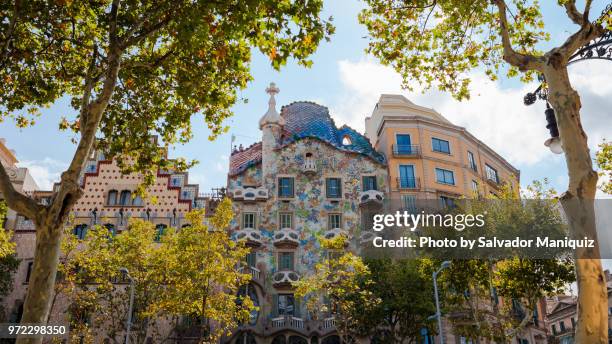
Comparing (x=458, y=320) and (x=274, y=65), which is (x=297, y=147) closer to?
(x=458, y=320)

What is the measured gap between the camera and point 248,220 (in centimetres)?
3619

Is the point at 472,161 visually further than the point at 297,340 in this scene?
Yes

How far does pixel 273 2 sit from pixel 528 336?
3540 cm

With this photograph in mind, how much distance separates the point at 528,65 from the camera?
402 inches

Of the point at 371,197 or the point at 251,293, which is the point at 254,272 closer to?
the point at 251,293

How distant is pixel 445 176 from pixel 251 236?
1463 centimetres

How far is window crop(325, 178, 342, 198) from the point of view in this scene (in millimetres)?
37531

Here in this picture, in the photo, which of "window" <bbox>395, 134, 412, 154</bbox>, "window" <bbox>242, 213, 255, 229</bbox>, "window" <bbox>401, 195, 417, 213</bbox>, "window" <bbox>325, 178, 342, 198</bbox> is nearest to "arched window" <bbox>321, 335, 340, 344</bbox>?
"window" <bbox>242, 213, 255, 229</bbox>

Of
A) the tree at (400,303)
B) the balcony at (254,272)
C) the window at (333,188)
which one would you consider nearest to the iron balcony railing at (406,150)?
the window at (333,188)

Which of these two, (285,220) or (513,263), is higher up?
(285,220)

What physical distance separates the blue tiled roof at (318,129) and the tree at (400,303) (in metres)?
11.1

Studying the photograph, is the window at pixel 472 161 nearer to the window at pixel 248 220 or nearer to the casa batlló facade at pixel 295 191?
the casa batlló facade at pixel 295 191

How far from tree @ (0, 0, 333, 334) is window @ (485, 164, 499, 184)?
3135 cm

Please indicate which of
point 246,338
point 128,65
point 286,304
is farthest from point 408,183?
point 128,65
